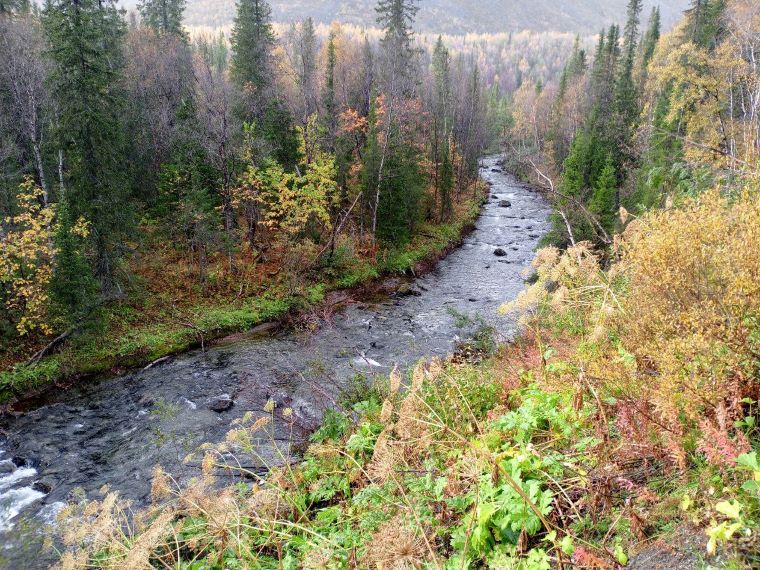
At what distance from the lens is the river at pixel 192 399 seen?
1087 centimetres

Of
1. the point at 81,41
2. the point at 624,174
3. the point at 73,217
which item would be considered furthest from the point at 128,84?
the point at 624,174

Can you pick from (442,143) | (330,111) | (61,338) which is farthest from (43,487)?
(442,143)

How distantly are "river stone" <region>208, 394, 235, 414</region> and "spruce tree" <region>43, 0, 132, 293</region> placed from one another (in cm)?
952

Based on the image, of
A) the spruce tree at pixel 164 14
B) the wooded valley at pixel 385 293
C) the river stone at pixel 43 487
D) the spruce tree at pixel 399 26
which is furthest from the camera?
the spruce tree at pixel 164 14

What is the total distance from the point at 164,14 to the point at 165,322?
34.0m

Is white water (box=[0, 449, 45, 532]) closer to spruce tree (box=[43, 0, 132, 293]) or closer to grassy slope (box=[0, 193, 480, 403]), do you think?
grassy slope (box=[0, 193, 480, 403])

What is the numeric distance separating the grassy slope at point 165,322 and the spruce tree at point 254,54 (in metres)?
14.0

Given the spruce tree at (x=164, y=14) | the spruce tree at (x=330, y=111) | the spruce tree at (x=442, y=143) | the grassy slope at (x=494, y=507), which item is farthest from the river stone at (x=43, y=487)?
the spruce tree at (x=164, y=14)

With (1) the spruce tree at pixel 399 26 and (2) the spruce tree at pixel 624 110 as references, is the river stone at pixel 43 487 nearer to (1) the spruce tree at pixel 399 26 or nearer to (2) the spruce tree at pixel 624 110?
(1) the spruce tree at pixel 399 26

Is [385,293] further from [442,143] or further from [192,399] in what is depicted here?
[442,143]

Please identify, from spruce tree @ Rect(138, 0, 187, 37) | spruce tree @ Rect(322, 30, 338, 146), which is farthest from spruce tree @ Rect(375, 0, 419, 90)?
spruce tree @ Rect(138, 0, 187, 37)

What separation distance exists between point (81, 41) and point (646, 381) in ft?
74.8

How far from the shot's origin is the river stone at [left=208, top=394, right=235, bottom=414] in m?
14.2

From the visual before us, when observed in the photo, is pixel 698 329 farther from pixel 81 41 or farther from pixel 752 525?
pixel 81 41
